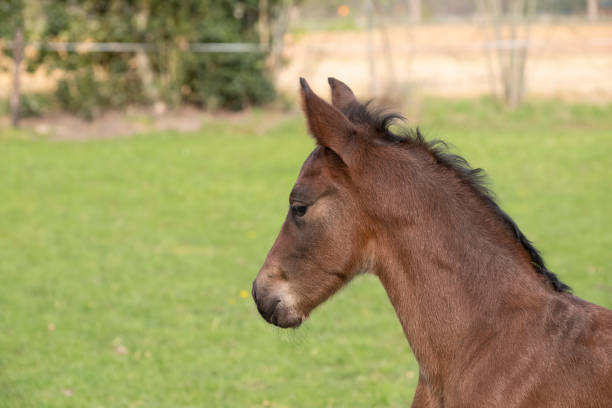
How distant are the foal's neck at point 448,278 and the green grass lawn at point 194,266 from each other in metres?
0.86

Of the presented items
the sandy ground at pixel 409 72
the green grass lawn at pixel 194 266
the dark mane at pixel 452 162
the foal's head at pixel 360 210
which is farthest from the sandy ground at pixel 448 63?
the foal's head at pixel 360 210

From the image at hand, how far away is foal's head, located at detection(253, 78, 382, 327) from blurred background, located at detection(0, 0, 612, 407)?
0.54m

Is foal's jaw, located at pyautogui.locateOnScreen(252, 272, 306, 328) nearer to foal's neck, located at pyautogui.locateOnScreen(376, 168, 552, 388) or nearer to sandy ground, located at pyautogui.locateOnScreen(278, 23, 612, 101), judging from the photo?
foal's neck, located at pyautogui.locateOnScreen(376, 168, 552, 388)

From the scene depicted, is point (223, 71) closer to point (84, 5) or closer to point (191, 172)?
point (84, 5)

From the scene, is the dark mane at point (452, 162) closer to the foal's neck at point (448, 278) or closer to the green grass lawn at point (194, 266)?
the foal's neck at point (448, 278)

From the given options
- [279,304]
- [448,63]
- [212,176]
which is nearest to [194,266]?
[212,176]

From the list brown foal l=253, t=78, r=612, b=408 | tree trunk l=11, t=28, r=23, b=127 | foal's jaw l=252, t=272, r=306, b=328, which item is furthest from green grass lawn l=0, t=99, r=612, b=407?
brown foal l=253, t=78, r=612, b=408

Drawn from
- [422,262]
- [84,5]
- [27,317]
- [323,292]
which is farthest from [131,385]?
[84,5]

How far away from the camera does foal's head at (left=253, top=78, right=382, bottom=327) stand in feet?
10.9

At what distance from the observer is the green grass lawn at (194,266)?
20.7 ft

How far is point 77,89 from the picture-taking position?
19188 mm

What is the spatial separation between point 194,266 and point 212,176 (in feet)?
17.4

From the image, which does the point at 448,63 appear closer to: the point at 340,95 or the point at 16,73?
the point at 16,73

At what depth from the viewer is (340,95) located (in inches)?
151
